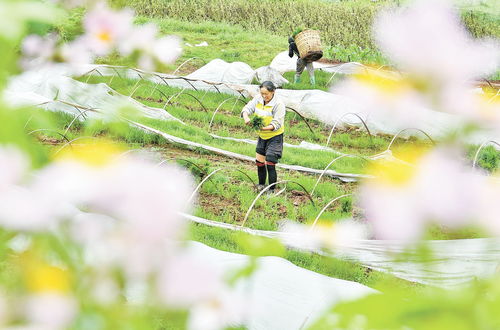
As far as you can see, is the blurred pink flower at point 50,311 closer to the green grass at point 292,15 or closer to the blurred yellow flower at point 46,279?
the blurred yellow flower at point 46,279

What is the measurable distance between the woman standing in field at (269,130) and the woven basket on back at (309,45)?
4482mm

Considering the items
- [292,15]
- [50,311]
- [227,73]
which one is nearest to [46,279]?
[50,311]

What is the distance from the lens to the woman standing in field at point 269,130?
18.7ft

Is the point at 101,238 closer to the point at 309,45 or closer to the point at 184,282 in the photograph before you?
the point at 184,282

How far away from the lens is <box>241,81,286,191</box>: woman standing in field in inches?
224

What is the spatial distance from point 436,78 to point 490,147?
23.9 feet

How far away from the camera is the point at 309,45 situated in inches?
398

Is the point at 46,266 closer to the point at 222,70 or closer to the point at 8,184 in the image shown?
the point at 8,184

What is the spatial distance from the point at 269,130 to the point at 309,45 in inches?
191

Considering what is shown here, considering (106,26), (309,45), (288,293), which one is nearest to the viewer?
(106,26)

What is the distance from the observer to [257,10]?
1816cm

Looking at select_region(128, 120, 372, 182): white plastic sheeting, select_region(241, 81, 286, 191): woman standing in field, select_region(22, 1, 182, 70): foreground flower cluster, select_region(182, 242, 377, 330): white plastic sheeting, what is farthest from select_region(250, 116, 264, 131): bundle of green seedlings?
select_region(22, 1, 182, 70): foreground flower cluster

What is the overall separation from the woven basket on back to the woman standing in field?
4482mm

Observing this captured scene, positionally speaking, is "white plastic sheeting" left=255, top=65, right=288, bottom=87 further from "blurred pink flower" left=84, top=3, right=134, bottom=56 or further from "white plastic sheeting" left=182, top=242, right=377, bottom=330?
"blurred pink flower" left=84, top=3, right=134, bottom=56
